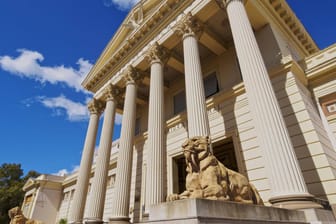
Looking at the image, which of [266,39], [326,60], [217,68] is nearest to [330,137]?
[326,60]

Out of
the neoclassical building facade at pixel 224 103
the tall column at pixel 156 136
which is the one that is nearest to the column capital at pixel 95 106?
the neoclassical building facade at pixel 224 103

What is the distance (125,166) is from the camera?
1174cm

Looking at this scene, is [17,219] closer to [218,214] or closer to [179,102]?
[179,102]

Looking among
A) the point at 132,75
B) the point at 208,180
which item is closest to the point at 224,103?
the point at 132,75

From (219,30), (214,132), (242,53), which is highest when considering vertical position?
(219,30)

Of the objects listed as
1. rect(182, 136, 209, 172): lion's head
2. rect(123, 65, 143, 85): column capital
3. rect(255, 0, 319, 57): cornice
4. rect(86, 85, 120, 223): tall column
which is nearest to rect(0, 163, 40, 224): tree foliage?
rect(86, 85, 120, 223): tall column

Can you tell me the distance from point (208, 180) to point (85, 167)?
1365 cm

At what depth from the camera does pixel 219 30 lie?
1308cm

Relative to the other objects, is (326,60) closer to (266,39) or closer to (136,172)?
(266,39)

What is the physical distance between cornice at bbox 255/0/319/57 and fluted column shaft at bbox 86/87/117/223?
11.9 metres

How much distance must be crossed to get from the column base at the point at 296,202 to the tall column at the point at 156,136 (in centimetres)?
500

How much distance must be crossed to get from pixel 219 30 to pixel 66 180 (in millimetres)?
28540

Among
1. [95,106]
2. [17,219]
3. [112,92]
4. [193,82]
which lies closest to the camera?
[193,82]

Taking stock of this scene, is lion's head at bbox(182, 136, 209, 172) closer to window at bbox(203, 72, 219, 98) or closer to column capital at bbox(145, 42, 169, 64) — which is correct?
window at bbox(203, 72, 219, 98)
